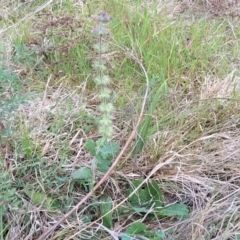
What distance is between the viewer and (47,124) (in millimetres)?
1779

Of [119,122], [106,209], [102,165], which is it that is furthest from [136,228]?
[119,122]

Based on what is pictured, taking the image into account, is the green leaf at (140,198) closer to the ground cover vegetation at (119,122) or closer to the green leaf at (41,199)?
the ground cover vegetation at (119,122)

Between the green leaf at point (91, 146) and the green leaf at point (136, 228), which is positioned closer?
the green leaf at point (136, 228)

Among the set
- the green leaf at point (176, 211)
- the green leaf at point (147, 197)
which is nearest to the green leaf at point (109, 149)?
the green leaf at point (147, 197)

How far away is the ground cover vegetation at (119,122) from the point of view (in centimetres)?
147

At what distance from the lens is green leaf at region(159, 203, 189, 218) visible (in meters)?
1.50

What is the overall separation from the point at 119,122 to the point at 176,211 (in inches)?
16.7

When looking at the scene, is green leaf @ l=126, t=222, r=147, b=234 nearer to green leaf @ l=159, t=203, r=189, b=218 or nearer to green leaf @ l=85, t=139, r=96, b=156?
green leaf @ l=159, t=203, r=189, b=218

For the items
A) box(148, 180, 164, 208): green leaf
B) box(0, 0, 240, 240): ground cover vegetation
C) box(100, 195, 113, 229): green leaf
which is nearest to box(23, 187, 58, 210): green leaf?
box(0, 0, 240, 240): ground cover vegetation

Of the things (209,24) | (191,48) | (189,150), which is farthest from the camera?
(209,24)

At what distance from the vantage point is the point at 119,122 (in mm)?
1803

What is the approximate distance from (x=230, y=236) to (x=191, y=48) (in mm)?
941

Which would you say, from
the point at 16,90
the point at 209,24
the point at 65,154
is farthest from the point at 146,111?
the point at 209,24

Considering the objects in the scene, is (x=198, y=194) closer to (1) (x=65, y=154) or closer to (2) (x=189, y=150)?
(2) (x=189, y=150)
